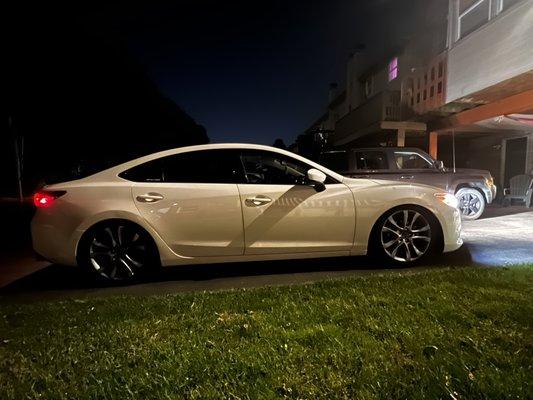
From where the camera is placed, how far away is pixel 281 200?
15.3ft

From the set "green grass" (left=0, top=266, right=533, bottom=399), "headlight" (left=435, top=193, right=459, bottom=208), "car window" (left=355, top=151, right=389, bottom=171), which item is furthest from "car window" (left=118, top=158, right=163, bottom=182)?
"car window" (left=355, top=151, right=389, bottom=171)

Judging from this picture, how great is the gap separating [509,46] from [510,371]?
8.17 meters

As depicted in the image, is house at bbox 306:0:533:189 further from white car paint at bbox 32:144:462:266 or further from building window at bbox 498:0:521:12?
white car paint at bbox 32:144:462:266

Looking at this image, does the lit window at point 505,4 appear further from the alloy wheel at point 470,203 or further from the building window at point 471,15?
the alloy wheel at point 470,203

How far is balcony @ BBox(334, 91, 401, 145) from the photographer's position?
1582 cm

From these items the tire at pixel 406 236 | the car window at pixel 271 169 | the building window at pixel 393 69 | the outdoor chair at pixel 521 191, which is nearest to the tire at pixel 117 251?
the car window at pixel 271 169

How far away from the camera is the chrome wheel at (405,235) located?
498 cm

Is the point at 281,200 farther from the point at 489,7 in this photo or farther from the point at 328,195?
the point at 489,7

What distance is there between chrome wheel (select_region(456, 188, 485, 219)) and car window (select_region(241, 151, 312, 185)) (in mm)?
5594

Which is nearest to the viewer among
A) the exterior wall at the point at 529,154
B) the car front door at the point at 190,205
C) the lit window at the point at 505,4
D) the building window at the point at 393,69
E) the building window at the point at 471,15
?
the car front door at the point at 190,205

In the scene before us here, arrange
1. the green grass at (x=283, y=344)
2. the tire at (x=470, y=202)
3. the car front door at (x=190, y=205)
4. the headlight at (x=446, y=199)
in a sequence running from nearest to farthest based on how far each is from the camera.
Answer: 1. the green grass at (x=283, y=344)
2. the car front door at (x=190, y=205)
3. the headlight at (x=446, y=199)
4. the tire at (x=470, y=202)

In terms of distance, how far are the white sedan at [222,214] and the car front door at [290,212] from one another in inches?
0.4

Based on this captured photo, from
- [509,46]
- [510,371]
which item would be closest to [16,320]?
[510,371]

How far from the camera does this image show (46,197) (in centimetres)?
445
